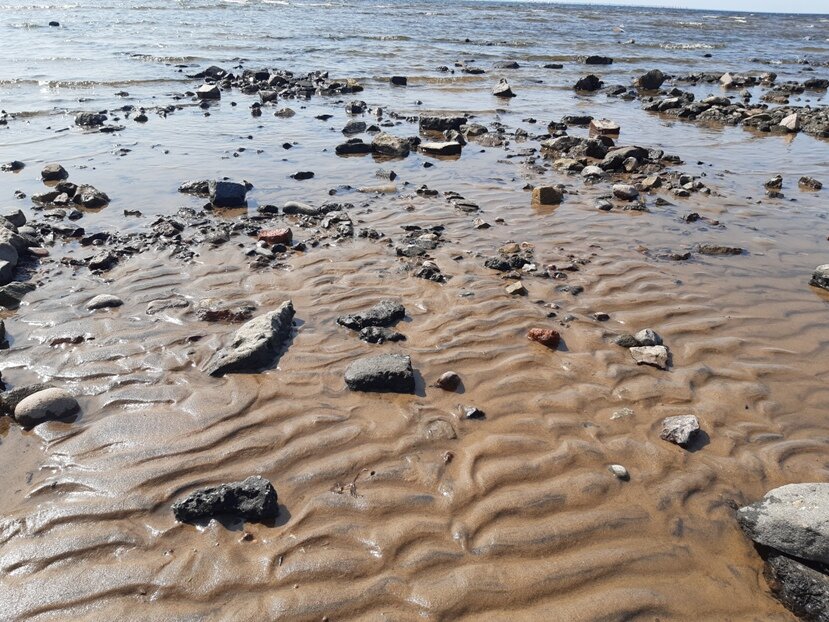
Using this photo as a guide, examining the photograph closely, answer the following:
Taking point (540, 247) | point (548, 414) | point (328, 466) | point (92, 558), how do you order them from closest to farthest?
1. point (92, 558)
2. point (328, 466)
3. point (548, 414)
4. point (540, 247)

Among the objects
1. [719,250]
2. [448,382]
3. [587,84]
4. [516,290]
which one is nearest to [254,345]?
[448,382]

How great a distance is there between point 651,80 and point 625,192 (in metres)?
15.0

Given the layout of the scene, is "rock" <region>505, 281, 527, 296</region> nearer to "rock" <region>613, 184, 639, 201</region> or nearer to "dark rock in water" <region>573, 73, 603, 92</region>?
"rock" <region>613, 184, 639, 201</region>

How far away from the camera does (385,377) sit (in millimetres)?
4680

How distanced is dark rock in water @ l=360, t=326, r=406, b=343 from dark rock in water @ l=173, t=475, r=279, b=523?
2.03 metres

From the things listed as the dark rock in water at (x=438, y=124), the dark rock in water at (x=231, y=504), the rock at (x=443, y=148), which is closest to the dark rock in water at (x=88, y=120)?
the dark rock in water at (x=438, y=124)

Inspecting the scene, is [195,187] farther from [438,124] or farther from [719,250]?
[719,250]

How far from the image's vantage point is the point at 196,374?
193 inches

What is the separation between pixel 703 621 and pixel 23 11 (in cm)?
5079

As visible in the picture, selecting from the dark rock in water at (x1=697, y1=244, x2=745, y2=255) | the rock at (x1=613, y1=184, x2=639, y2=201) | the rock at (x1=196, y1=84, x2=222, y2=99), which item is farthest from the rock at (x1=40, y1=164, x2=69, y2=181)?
the dark rock in water at (x1=697, y1=244, x2=745, y2=255)

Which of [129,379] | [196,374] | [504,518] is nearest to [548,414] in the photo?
[504,518]

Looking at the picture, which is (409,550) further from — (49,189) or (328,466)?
(49,189)

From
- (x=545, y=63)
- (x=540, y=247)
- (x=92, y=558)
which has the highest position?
(x=545, y=63)

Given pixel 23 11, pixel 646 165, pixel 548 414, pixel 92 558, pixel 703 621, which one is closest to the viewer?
pixel 703 621
